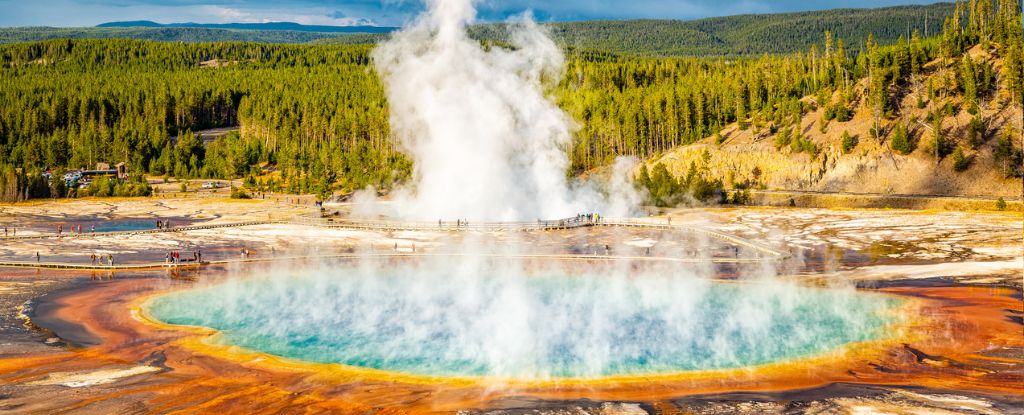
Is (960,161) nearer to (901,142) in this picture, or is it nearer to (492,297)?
(901,142)

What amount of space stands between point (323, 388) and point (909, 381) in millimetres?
17482

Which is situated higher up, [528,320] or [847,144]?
[847,144]

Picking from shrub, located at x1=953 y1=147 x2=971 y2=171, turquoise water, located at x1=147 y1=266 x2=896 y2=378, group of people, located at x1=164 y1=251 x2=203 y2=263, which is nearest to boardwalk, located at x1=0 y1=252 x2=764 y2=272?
group of people, located at x1=164 y1=251 x2=203 y2=263

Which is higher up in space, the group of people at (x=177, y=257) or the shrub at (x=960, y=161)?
the shrub at (x=960, y=161)

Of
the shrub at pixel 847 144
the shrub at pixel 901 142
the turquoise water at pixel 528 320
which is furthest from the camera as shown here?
the shrub at pixel 847 144

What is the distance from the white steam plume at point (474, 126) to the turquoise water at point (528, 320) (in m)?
21.1

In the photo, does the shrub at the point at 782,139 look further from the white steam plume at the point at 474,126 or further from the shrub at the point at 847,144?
the white steam plume at the point at 474,126

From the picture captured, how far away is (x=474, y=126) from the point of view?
6125 centimetres

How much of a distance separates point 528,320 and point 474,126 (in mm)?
31730

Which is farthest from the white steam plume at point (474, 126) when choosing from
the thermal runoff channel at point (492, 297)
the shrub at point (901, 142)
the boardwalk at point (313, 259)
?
the shrub at point (901, 142)

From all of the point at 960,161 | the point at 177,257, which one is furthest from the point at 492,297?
the point at 960,161

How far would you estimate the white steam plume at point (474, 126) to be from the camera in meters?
61.1

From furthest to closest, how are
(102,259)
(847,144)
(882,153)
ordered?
(847,144) → (882,153) → (102,259)

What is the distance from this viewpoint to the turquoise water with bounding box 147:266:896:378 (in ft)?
86.1
